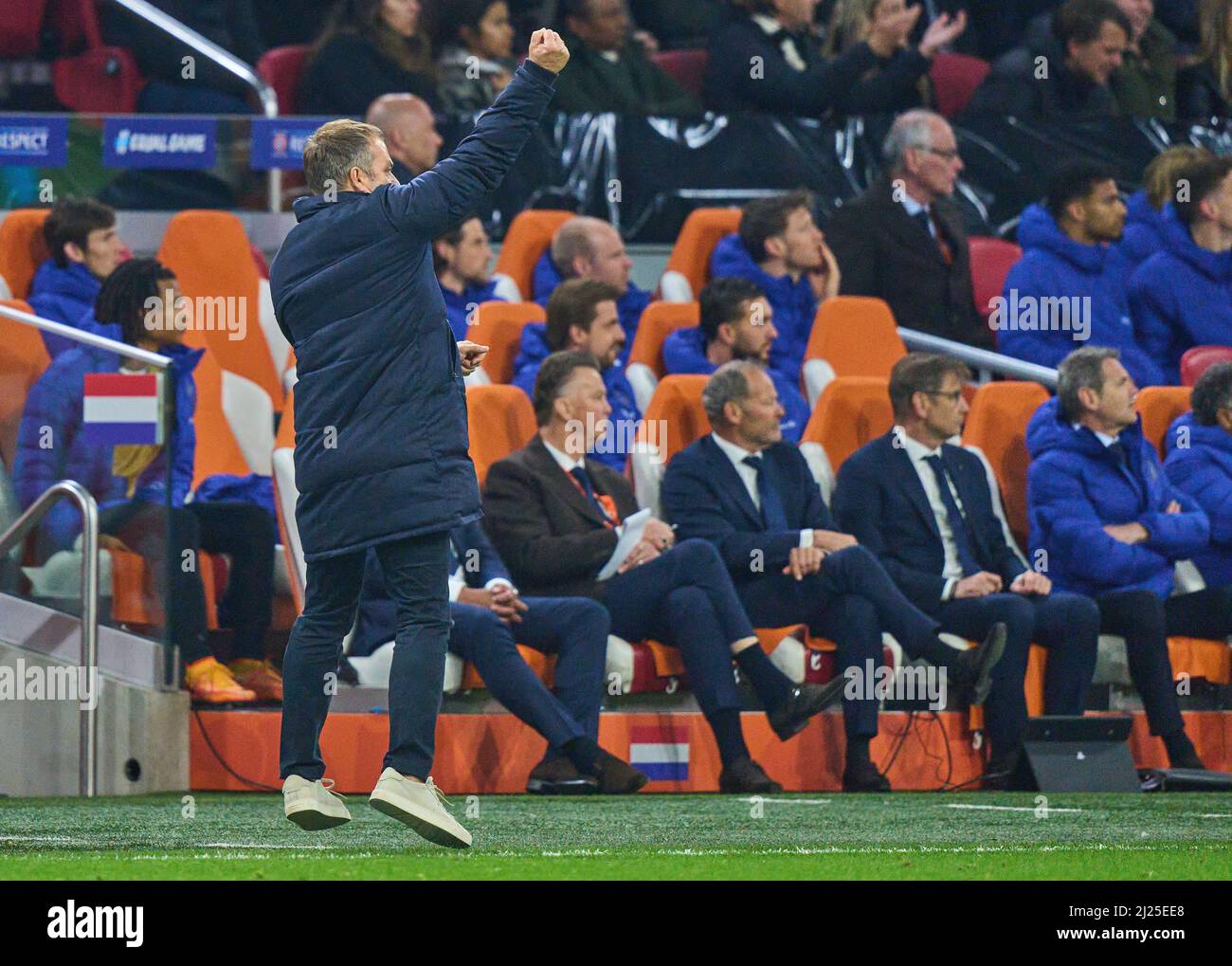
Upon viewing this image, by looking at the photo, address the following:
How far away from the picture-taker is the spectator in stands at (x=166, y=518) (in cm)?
694

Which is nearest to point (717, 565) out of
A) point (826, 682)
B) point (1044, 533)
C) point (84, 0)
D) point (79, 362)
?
point (826, 682)

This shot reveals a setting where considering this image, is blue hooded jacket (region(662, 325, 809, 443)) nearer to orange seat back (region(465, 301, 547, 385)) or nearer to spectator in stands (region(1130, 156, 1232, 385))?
orange seat back (region(465, 301, 547, 385))

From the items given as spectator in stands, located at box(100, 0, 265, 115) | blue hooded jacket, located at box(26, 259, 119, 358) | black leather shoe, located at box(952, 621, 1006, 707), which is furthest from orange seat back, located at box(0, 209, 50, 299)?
black leather shoe, located at box(952, 621, 1006, 707)

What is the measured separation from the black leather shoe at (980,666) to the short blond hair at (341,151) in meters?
3.29

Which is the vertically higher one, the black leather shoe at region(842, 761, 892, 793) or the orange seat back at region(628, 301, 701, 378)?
the orange seat back at region(628, 301, 701, 378)

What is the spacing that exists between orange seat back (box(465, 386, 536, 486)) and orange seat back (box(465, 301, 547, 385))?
0.59 metres

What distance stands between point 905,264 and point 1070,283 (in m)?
0.70

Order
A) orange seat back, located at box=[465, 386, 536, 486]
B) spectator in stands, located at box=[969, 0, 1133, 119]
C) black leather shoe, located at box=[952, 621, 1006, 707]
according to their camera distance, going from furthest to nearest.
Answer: spectator in stands, located at box=[969, 0, 1133, 119]
orange seat back, located at box=[465, 386, 536, 486]
black leather shoe, located at box=[952, 621, 1006, 707]

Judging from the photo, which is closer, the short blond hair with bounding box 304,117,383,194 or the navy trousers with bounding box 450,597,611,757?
the short blond hair with bounding box 304,117,383,194

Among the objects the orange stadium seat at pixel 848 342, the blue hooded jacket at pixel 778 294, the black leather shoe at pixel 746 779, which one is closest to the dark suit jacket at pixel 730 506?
the black leather shoe at pixel 746 779

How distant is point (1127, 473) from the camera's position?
26.4 ft

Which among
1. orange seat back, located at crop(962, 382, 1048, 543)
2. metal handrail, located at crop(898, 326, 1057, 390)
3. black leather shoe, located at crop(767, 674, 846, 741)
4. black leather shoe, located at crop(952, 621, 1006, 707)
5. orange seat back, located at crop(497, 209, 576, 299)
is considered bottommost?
black leather shoe, located at crop(767, 674, 846, 741)

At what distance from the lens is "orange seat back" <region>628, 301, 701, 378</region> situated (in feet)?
28.9

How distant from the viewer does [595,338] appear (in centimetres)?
813
